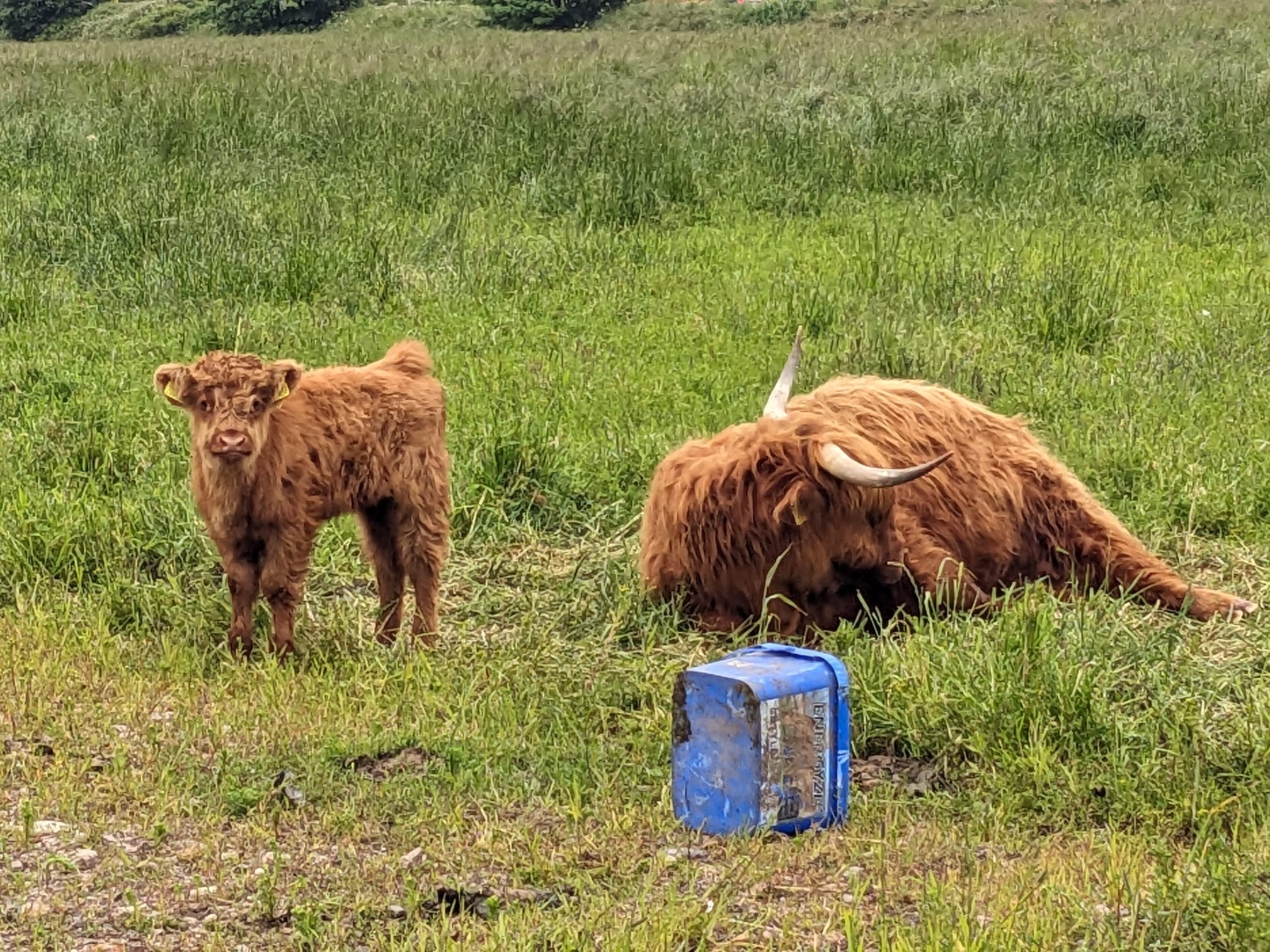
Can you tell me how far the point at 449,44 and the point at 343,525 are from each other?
17.8 meters

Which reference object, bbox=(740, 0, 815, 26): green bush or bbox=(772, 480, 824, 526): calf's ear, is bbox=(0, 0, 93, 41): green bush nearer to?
bbox=(740, 0, 815, 26): green bush

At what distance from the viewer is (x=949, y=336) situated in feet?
28.7

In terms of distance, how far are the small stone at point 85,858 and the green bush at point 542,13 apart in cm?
3769

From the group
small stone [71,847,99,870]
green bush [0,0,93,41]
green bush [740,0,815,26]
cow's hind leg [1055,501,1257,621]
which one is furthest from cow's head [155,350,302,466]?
green bush [0,0,93,41]

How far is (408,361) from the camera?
5.69 m

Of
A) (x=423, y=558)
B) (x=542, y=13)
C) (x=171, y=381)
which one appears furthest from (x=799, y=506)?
(x=542, y=13)

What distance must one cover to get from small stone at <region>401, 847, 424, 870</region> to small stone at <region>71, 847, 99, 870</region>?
0.67 metres

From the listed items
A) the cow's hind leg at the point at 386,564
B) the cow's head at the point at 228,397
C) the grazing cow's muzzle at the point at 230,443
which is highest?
the cow's head at the point at 228,397

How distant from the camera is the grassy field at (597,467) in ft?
11.3

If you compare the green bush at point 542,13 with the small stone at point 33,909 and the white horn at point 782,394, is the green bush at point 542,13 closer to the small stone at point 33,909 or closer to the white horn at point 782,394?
the white horn at point 782,394

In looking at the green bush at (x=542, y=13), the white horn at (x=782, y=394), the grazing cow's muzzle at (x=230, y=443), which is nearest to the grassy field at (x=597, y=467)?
the grazing cow's muzzle at (x=230, y=443)

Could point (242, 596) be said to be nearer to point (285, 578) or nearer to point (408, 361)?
point (285, 578)

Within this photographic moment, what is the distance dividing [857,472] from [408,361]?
1.61 metres

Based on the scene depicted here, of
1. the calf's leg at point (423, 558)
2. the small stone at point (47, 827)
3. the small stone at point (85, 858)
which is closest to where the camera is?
Answer: the small stone at point (85, 858)
